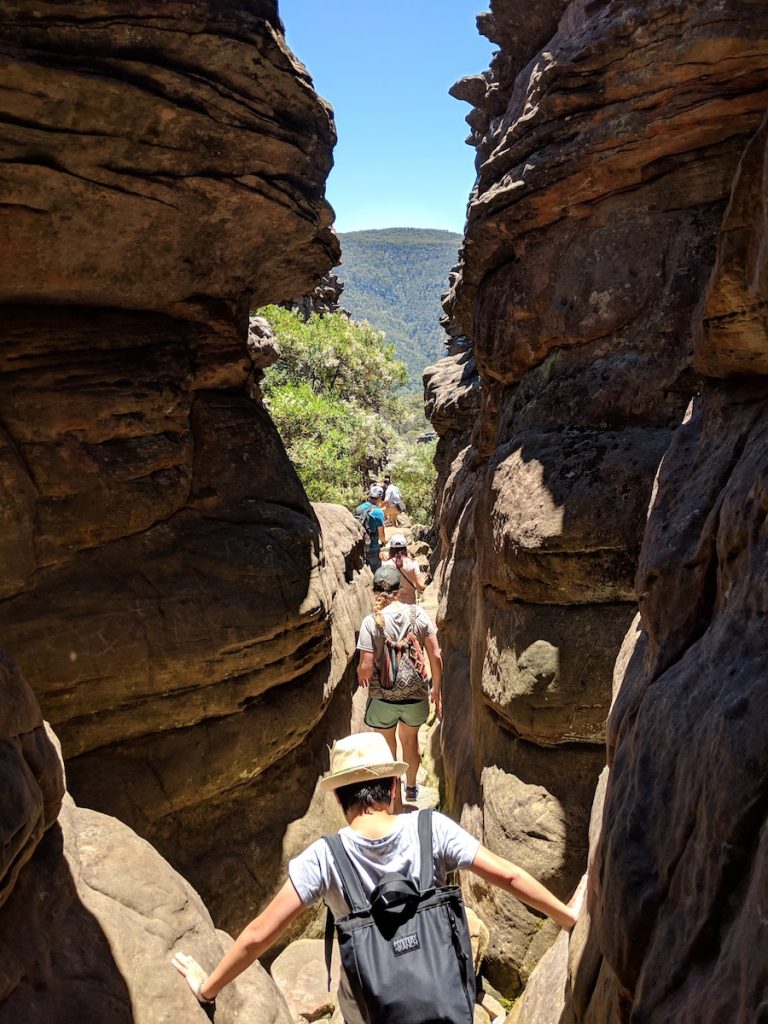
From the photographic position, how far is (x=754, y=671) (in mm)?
2553

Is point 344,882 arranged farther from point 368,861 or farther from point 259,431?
point 259,431

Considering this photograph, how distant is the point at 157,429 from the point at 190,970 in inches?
210

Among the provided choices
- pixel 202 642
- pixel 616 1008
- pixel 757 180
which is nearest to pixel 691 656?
pixel 616 1008

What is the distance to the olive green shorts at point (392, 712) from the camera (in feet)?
25.5

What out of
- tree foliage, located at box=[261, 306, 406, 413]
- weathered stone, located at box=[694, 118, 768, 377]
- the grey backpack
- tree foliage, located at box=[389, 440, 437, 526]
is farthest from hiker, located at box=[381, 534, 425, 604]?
tree foliage, located at box=[389, 440, 437, 526]

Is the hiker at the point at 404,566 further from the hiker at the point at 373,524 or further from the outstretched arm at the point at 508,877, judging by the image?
the outstretched arm at the point at 508,877

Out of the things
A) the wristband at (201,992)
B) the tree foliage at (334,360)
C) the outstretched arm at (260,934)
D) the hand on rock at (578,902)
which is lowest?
the wristband at (201,992)

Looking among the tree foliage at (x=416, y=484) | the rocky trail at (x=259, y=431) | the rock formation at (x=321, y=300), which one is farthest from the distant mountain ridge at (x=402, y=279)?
→ the rocky trail at (x=259, y=431)

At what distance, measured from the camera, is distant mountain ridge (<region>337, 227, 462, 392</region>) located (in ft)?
488

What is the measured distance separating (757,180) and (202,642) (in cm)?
592

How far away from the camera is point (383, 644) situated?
7609 mm

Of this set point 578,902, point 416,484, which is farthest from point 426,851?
point 416,484

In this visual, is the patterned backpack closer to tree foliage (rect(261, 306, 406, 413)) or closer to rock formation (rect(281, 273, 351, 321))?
tree foliage (rect(261, 306, 406, 413))

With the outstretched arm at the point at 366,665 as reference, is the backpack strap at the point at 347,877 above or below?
above
